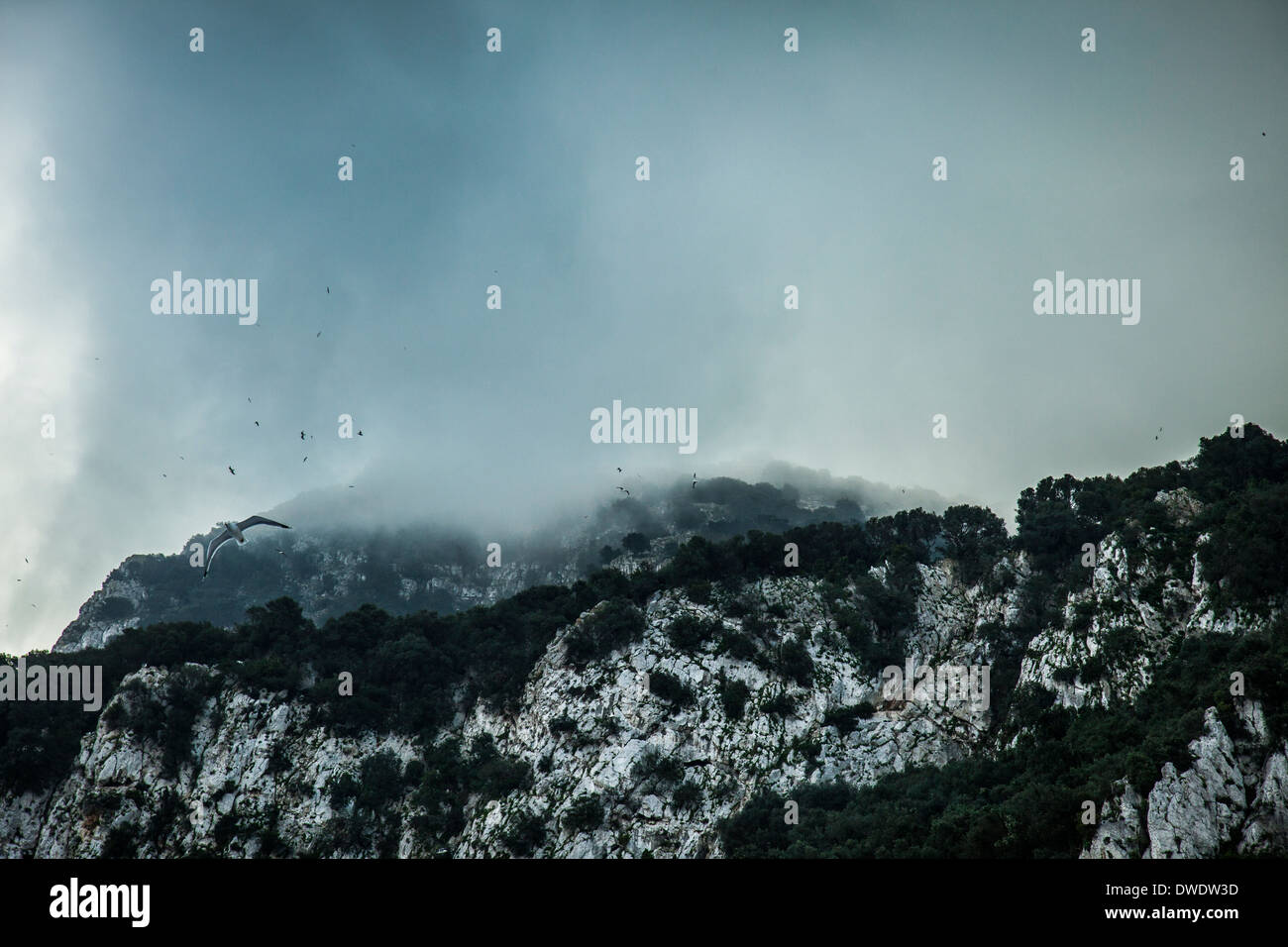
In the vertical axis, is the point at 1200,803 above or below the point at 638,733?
above

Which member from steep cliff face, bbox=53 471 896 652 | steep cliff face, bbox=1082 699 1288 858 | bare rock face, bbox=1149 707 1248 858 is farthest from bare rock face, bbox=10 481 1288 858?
steep cliff face, bbox=53 471 896 652

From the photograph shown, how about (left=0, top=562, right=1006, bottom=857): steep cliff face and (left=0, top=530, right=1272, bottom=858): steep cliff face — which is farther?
(left=0, top=562, right=1006, bottom=857): steep cliff face

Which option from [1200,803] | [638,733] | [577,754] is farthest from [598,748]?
[1200,803]

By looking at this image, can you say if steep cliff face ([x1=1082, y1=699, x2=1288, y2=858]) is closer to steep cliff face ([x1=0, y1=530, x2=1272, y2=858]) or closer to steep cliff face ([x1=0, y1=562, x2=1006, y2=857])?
steep cliff face ([x1=0, y1=530, x2=1272, y2=858])

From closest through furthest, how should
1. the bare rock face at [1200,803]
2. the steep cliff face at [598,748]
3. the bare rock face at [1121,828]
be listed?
the bare rock face at [1200,803] < the bare rock face at [1121,828] < the steep cliff face at [598,748]

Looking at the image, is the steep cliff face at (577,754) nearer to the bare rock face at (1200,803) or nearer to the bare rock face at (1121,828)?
the bare rock face at (1121,828)

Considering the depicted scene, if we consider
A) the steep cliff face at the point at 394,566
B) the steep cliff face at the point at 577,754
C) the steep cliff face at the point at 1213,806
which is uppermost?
the steep cliff face at the point at 394,566

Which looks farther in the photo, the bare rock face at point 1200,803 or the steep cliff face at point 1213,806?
the bare rock face at point 1200,803

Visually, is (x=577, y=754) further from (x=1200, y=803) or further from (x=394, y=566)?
(x=394, y=566)

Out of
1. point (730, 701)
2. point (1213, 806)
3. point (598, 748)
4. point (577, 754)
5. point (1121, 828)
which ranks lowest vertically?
point (577, 754)

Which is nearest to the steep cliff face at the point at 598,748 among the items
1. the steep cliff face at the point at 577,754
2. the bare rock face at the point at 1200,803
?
the steep cliff face at the point at 577,754
